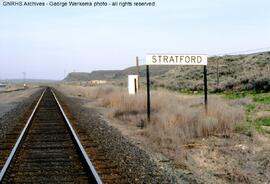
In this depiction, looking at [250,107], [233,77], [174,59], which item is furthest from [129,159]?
[233,77]

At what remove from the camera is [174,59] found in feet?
51.4

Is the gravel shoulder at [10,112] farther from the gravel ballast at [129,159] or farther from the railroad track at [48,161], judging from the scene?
the gravel ballast at [129,159]

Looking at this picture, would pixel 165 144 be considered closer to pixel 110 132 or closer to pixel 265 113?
pixel 110 132

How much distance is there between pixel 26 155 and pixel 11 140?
279 cm

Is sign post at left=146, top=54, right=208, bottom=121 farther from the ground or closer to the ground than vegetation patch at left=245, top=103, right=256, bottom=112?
farther from the ground

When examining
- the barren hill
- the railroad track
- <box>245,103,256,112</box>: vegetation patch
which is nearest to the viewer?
the railroad track

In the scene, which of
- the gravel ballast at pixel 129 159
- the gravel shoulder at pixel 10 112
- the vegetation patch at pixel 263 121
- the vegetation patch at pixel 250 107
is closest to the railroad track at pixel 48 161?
the gravel ballast at pixel 129 159

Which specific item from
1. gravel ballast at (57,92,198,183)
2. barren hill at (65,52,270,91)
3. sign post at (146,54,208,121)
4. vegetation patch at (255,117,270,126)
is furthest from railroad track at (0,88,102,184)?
barren hill at (65,52,270,91)

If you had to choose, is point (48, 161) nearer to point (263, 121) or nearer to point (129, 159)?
point (129, 159)

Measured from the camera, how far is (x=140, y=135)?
577 inches

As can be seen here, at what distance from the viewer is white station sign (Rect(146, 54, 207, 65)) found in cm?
1537

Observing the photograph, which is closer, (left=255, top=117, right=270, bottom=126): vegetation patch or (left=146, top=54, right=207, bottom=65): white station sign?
(left=255, top=117, right=270, bottom=126): vegetation patch

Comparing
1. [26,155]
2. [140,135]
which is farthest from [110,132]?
[26,155]

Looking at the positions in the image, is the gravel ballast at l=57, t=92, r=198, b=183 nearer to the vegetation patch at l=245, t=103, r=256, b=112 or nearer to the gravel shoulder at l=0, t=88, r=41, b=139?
the gravel shoulder at l=0, t=88, r=41, b=139
